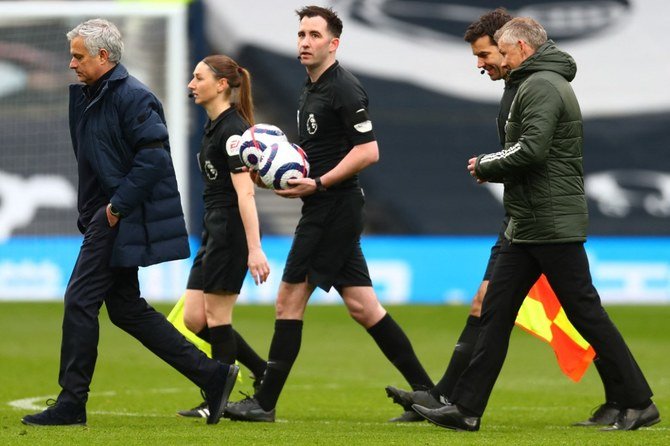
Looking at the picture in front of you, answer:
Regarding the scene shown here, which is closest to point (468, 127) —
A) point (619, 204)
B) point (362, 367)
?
point (619, 204)

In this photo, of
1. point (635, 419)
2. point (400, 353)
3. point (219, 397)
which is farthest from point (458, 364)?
point (219, 397)

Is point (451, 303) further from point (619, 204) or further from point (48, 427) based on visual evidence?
point (48, 427)

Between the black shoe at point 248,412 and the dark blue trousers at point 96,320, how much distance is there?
34 centimetres

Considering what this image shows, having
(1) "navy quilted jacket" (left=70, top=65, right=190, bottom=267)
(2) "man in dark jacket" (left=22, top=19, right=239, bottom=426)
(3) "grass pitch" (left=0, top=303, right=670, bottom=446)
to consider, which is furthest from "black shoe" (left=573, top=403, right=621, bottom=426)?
(1) "navy quilted jacket" (left=70, top=65, right=190, bottom=267)

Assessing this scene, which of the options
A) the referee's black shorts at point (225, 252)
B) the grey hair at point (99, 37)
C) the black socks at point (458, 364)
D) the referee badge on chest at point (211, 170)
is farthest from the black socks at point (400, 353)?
the grey hair at point (99, 37)

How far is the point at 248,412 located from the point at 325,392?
2157 mm

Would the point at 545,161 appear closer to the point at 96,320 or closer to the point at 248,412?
the point at 248,412

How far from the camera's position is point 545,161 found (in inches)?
253

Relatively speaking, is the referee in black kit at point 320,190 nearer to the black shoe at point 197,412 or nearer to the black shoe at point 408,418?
the black shoe at point 197,412

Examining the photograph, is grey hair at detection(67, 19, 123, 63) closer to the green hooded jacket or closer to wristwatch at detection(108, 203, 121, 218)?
wristwatch at detection(108, 203, 121, 218)

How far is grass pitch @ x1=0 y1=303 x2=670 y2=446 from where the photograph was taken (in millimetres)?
6188

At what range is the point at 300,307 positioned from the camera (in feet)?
23.5

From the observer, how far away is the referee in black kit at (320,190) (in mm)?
7043

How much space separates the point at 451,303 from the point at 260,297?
9.33ft
